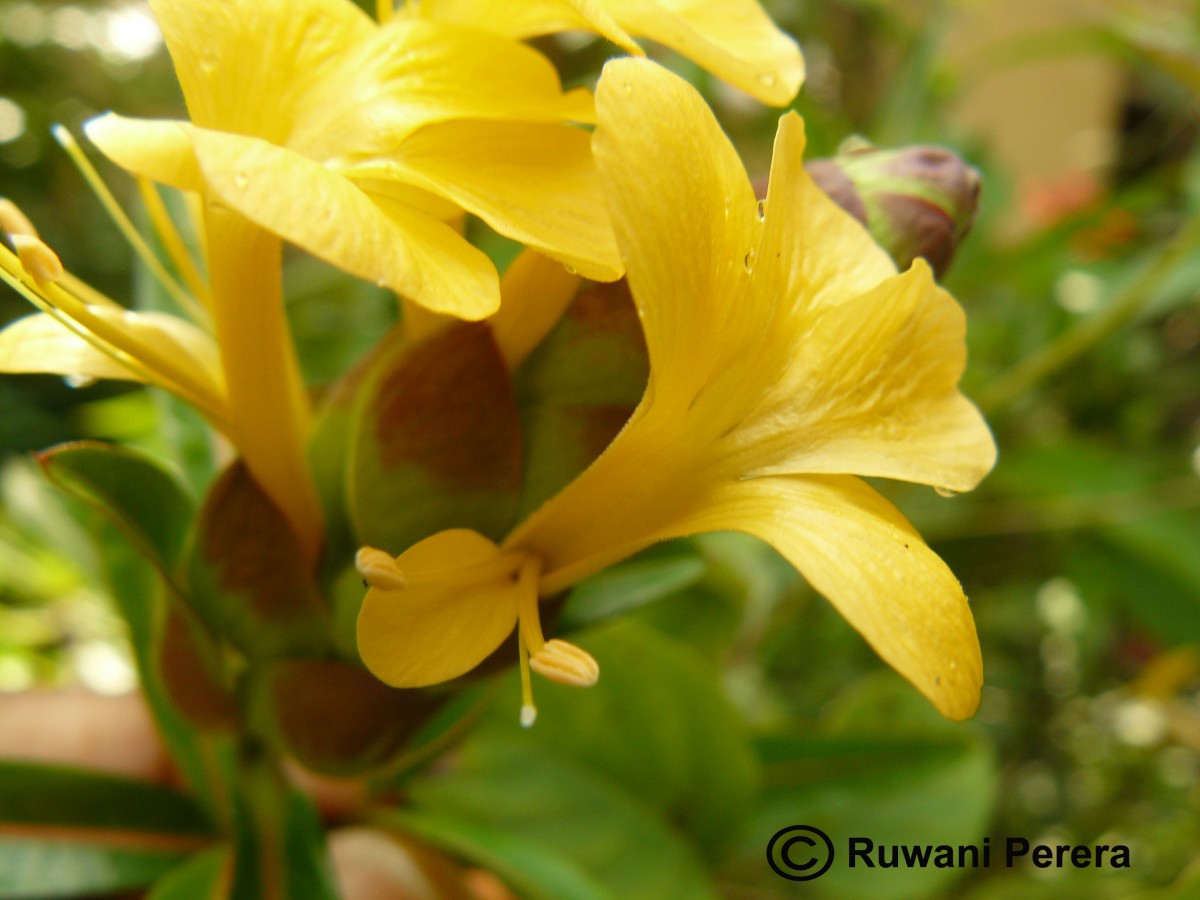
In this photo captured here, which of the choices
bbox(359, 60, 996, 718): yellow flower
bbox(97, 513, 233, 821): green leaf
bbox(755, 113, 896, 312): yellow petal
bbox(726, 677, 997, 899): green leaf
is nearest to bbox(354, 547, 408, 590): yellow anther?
bbox(359, 60, 996, 718): yellow flower

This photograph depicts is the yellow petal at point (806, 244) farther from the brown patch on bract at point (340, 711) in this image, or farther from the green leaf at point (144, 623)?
the green leaf at point (144, 623)

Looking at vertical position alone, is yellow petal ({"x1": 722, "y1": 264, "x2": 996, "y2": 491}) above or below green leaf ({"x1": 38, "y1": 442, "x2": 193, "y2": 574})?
above

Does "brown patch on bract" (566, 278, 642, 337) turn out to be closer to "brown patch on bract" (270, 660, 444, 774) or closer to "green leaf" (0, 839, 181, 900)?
"brown patch on bract" (270, 660, 444, 774)

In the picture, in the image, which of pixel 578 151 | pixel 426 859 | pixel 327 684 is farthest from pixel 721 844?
pixel 578 151

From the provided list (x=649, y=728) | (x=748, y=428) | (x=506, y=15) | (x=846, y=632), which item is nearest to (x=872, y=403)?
(x=748, y=428)

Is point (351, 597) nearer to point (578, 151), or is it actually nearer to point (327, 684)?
point (327, 684)

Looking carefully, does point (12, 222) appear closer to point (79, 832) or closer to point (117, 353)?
point (117, 353)

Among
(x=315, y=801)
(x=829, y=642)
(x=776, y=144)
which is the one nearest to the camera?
(x=776, y=144)
